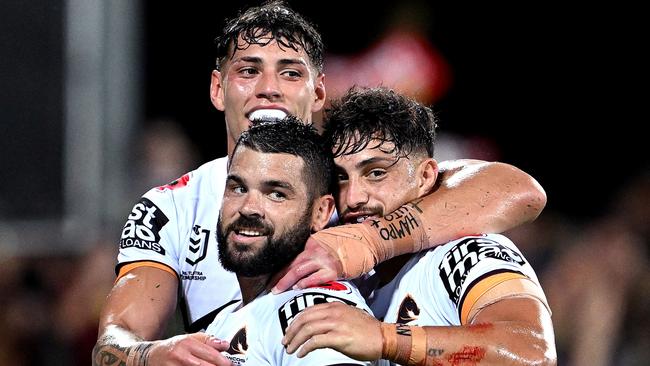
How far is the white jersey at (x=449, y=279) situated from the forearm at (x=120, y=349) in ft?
2.93

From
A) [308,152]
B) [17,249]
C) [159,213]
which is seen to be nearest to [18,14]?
[17,249]

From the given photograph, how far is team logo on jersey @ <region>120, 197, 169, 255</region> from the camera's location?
480cm

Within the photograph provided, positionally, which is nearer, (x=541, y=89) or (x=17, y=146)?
(x=17, y=146)

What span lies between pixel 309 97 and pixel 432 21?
5.11 m

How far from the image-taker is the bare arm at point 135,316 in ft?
14.0

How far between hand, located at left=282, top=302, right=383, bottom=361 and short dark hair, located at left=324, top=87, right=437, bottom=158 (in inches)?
35.3

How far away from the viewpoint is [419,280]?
14.1ft

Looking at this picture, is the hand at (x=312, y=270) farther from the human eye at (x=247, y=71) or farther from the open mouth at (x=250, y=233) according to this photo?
the human eye at (x=247, y=71)

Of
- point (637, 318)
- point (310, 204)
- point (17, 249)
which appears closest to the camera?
point (310, 204)

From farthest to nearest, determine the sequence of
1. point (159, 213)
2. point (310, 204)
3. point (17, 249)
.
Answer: point (17, 249), point (159, 213), point (310, 204)

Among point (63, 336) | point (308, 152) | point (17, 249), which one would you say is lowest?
point (63, 336)

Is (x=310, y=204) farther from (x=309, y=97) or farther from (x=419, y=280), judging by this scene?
(x=309, y=97)

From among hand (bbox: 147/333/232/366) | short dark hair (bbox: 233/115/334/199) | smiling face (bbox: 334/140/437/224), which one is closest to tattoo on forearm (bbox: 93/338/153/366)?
hand (bbox: 147/333/232/366)

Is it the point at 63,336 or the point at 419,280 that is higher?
the point at 419,280
